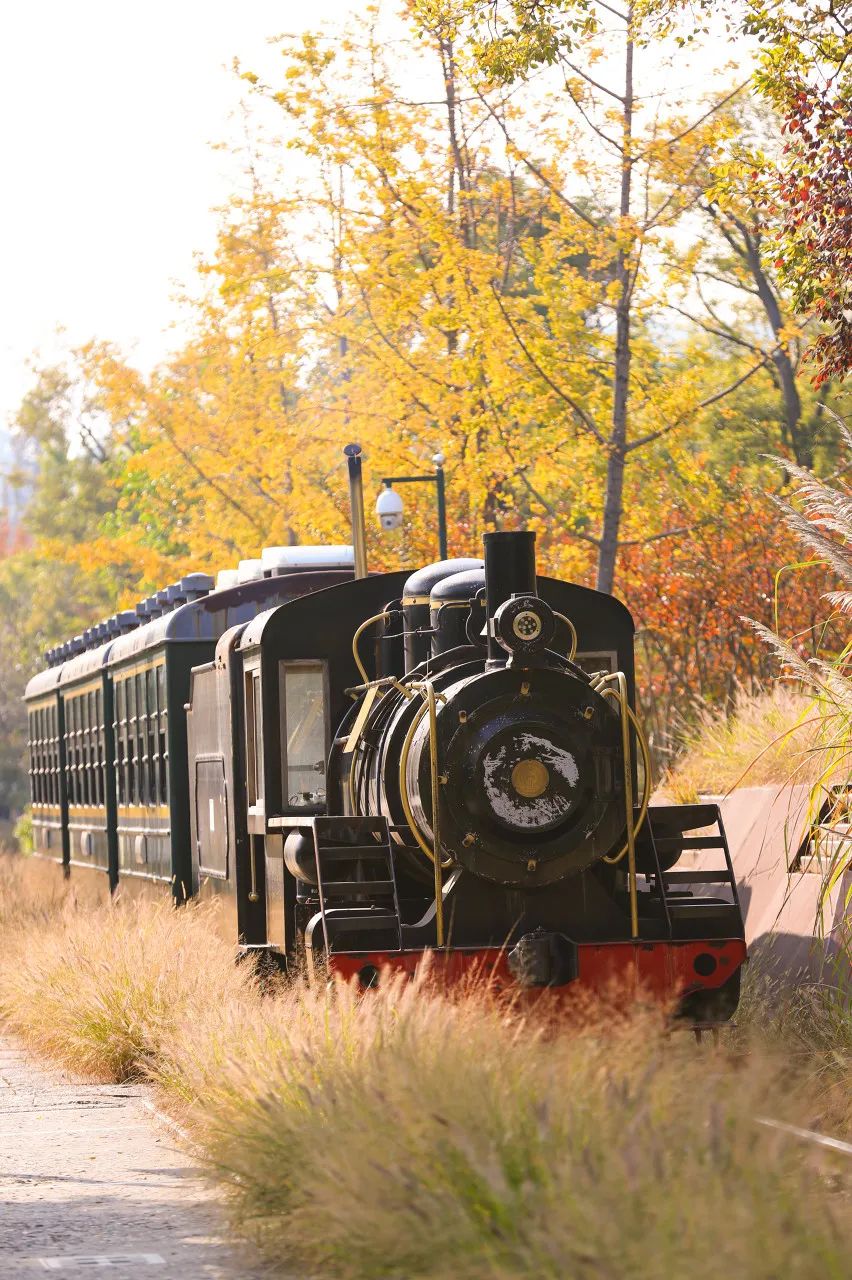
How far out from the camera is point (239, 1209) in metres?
6.53

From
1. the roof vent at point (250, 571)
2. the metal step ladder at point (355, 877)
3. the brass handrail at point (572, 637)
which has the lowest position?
the metal step ladder at point (355, 877)

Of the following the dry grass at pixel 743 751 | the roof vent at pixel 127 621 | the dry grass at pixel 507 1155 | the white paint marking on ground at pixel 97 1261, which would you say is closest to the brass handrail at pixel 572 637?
the dry grass at pixel 507 1155

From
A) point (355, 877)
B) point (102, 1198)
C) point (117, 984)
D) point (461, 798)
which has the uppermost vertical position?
point (461, 798)

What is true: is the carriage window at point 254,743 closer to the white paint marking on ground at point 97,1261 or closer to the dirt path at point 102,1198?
the dirt path at point 102,1198

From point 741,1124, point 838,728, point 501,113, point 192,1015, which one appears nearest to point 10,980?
point 192,1015

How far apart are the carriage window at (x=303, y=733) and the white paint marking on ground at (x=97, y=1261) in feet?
14.4

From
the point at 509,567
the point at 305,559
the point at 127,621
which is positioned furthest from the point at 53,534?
the point at 509,567

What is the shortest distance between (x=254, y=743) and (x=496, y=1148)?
17.9ft

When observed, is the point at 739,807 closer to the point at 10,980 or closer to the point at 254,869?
the point at 254,869

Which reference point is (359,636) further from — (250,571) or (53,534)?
(53,534)

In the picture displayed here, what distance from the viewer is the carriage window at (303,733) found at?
10602 mm

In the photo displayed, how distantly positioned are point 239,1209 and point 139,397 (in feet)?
84.7

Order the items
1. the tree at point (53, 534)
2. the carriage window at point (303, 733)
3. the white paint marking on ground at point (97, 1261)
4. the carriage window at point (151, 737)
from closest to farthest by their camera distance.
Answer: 1. the white paint marking on ground at point (97, 1261)
2. the carriage window at point (303, 733)
3. the carriage window at point (151, 737)
4. the tree at point (53, 534)

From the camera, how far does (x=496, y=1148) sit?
561 centimetres
